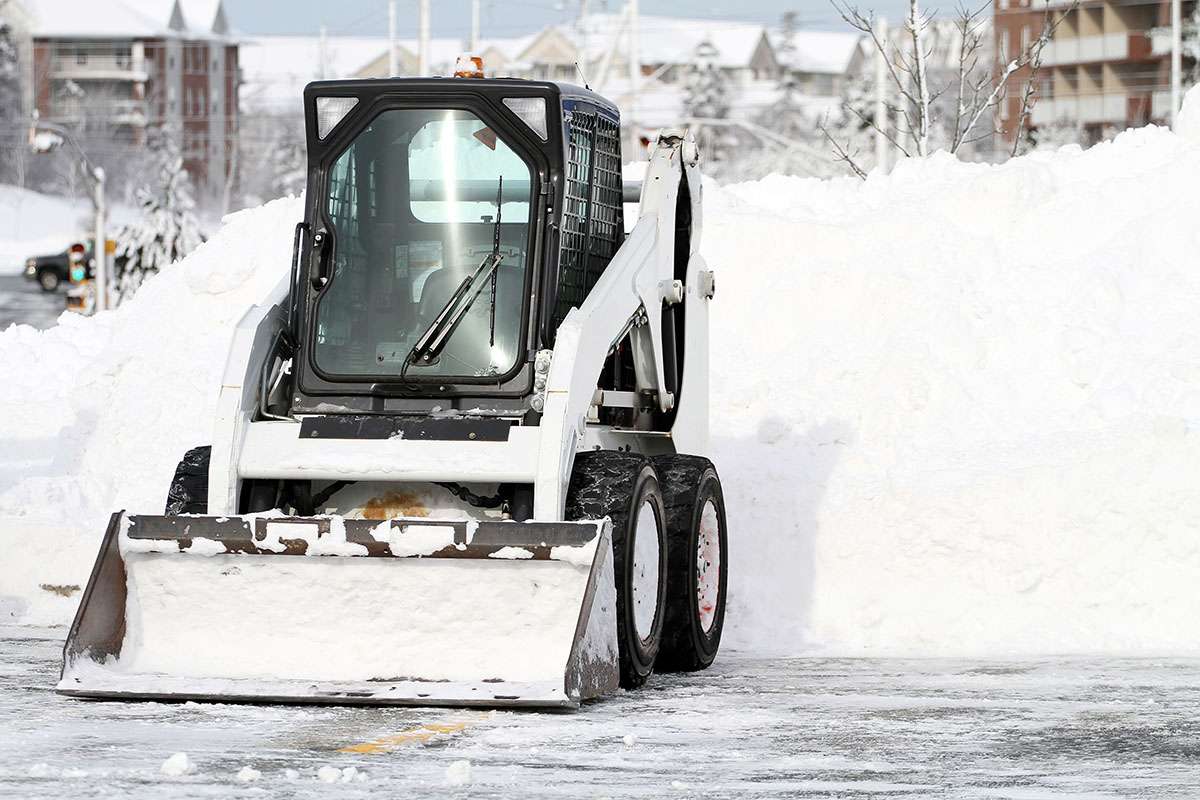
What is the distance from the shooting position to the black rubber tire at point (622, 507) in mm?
9289

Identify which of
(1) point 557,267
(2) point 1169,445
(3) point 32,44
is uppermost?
(3) point 32,44

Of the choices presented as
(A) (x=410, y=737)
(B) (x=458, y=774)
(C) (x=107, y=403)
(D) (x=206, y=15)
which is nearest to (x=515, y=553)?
(A) (x=410, y=737)

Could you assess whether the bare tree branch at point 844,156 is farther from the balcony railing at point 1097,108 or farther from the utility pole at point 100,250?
the balcony railing at point 1097,108

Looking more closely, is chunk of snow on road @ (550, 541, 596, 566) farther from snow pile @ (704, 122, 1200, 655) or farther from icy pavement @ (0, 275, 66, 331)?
icy pavement @ (0, 275, 66, 331)

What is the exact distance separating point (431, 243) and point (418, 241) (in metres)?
0.07

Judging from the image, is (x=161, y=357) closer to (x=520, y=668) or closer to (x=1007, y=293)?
(x=1007, y=293)

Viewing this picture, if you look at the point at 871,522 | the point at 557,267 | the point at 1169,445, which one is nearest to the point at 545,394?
the point at 557,267

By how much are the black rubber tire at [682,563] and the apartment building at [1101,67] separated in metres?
63.5

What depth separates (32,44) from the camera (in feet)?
384

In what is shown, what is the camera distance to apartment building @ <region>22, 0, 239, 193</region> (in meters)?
114

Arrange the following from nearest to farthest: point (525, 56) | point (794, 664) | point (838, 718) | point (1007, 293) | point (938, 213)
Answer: point (838, 718)
point (794, 664)
point (1007, 293)
point (938, 213)
point (525, 56)

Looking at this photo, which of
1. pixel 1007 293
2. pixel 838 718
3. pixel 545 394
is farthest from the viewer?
pixel 1007 293

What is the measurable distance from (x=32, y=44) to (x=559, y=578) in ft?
376

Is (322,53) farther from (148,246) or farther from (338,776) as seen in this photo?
(338,776)
